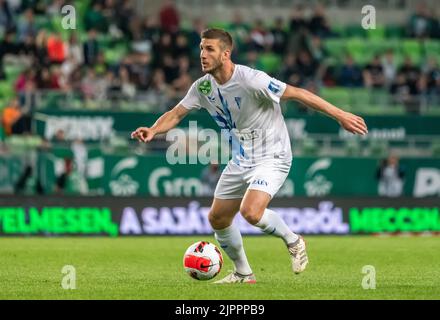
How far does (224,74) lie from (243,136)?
2.31 feet

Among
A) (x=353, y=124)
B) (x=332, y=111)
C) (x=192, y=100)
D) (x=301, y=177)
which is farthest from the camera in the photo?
(x=301, y=177)

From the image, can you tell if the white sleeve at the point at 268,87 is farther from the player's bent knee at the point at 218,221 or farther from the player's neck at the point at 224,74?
the player's bent knee at the point at 218,221

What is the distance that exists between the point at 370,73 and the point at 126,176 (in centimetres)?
712

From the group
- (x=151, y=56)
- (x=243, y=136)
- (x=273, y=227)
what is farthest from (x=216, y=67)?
(x=151, y=56)

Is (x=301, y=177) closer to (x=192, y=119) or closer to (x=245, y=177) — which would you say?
(x=192, y=119)

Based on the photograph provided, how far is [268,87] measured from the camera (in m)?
11.8

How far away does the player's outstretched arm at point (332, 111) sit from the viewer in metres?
11.2

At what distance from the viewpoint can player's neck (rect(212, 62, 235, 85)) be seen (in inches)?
469

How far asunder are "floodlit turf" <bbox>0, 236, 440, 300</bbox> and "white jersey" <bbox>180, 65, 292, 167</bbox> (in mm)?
1417

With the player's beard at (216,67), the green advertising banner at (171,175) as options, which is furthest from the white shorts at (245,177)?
the green advertising banner at (171,175)

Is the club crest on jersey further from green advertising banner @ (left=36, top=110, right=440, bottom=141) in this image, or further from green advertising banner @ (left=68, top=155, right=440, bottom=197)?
green advertising banner @ (left=36, top=110, right=440, bottom=141)

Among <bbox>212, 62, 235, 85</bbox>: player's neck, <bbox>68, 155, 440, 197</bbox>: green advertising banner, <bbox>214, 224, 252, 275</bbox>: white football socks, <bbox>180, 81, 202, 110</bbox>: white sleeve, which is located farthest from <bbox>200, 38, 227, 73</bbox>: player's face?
<bbox>68, 155, 440, 197</bbox>: green advertising banner

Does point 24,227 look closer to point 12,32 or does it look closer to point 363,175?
point 12,32

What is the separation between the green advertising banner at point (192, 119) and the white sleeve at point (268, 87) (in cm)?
1213
